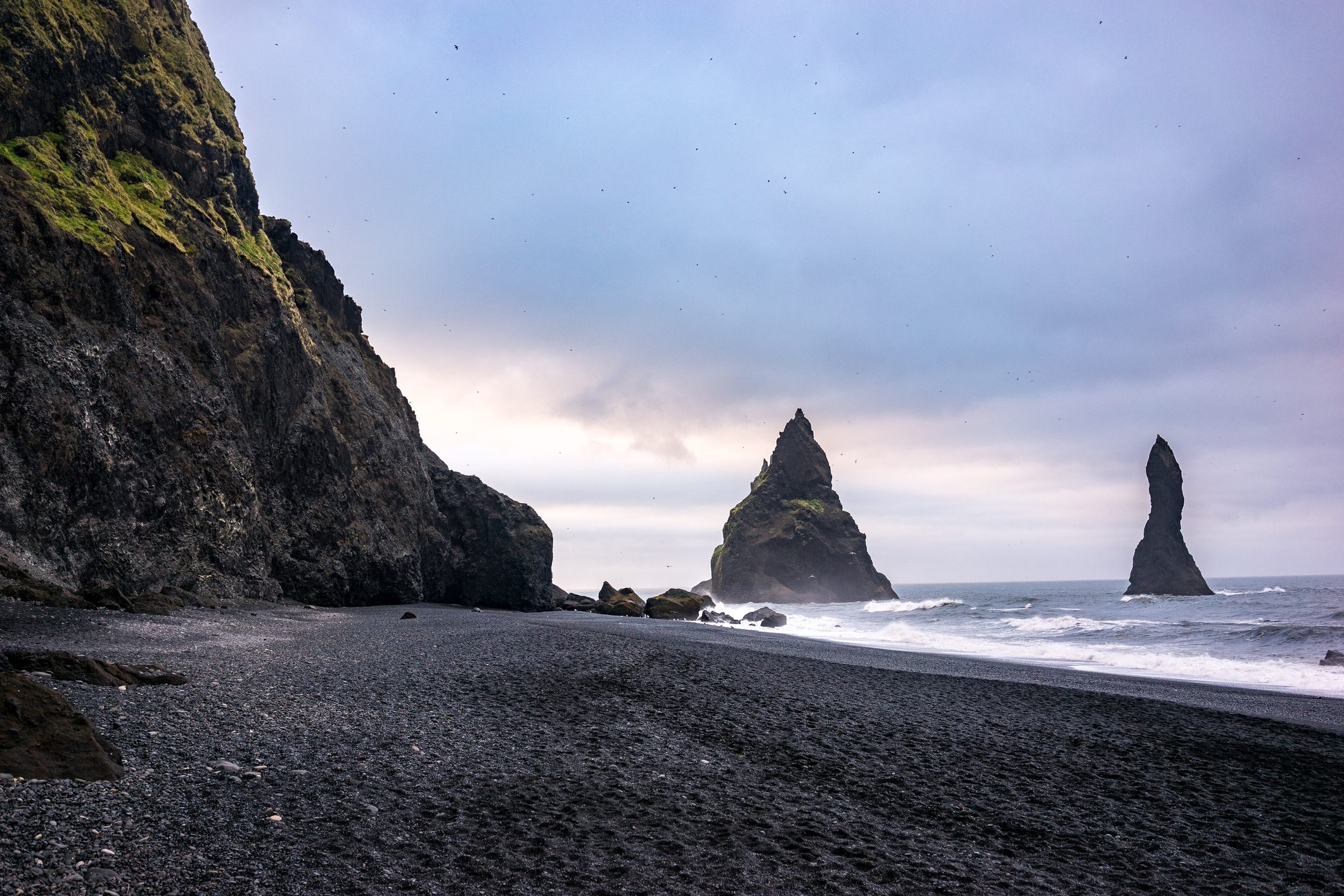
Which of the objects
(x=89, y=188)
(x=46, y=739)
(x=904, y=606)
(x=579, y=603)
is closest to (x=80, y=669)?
(x=46, y=739)

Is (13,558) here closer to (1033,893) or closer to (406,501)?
(1033,893)

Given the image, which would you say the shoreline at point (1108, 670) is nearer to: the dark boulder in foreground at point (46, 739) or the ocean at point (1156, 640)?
the ocean at point (1156, 640)

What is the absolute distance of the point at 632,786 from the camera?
7070 millimetres

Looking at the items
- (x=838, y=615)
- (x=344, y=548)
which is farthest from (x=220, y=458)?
(x=838, y=615)

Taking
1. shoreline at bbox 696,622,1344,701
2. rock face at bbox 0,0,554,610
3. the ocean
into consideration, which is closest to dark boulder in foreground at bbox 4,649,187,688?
rock face at bbox 0,0,554,610

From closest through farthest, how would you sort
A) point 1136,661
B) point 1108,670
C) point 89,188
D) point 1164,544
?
point 1108,670, point 89,188, point 1136,661, point 1164,544

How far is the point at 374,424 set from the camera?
3941 cm

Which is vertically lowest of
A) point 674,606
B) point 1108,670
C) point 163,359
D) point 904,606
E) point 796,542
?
point 904,606

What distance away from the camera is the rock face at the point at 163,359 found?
19109mm

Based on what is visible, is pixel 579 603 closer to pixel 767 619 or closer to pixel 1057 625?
pixel 767 619

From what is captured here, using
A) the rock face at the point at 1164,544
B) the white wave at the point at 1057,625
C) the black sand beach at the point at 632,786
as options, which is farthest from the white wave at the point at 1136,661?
the rock face at the point at 1164,544

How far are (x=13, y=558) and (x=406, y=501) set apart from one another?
24.0m

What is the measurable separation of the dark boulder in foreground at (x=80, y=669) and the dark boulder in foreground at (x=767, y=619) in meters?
42.3

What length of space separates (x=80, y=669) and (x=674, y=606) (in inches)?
1789
